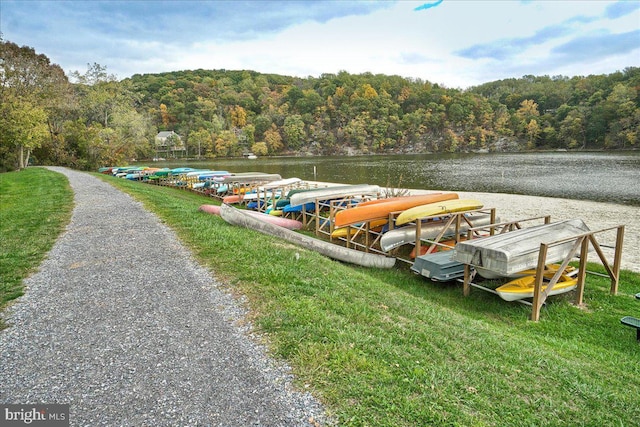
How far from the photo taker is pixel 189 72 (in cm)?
18412

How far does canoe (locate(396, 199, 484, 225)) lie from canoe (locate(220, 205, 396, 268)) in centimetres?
129

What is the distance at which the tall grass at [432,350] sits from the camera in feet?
11.8

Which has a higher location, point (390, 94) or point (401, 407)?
point (390, 94)

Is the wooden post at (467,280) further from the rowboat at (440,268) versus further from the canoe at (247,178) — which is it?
the canoe at (247,178)

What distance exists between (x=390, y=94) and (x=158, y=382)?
159 m

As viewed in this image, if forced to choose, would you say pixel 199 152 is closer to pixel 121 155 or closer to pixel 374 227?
pixel 121 155

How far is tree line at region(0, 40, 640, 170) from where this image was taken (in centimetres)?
9531

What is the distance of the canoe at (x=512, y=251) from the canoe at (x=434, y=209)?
9.98ft

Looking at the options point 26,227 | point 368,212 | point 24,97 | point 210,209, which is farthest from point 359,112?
point 26,227

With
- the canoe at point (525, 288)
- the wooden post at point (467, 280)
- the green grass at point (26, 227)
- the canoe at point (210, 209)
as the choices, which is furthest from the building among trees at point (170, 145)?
the canoe at point (525, 288)

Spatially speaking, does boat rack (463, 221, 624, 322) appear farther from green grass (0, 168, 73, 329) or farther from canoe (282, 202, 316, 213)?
canoe (282, 202, 316, 213)

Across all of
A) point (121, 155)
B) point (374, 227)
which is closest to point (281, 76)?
point (121, 155)

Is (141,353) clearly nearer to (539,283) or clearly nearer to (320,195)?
(539,283)

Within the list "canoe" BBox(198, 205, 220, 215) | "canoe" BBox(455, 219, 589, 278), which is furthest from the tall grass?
"canoe" BBox(198, 205, 220, 215)
